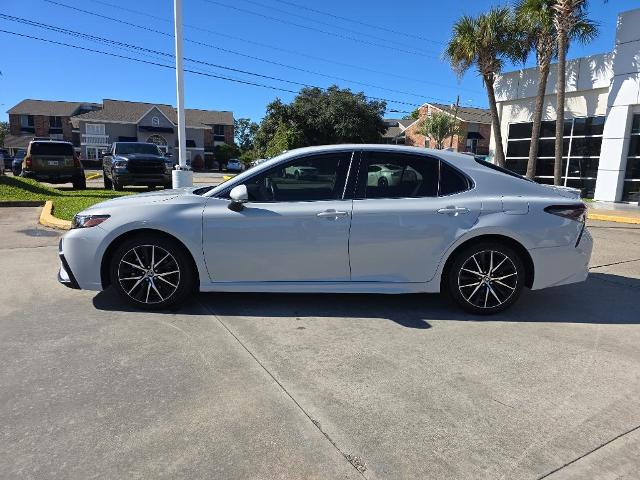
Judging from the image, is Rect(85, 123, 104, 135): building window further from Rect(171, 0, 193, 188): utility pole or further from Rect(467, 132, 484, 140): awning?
Rect(171, 0, 193, 188): utility pole

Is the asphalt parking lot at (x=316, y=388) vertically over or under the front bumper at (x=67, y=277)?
under

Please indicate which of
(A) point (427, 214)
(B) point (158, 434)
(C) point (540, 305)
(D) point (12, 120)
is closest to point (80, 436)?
(B) point (158, 434)

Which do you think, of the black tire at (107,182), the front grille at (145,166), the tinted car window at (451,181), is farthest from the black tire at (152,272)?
the black tire at (107,182)

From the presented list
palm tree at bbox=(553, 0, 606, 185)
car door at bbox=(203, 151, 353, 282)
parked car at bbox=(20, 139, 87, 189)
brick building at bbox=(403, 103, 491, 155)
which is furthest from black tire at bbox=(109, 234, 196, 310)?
brick building at bbox=(403, 103, 491, 155)

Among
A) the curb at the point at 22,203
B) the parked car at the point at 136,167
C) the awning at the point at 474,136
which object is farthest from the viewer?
the awning at the point at 474,136

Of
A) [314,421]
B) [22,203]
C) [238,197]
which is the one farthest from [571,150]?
[314,421]

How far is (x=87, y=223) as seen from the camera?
14.7ft

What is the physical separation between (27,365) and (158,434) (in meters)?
1.44

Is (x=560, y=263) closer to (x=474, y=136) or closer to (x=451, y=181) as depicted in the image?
(x=451, y=181)

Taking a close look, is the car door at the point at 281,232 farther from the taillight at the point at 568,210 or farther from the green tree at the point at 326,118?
the green tree at the point at 326,118

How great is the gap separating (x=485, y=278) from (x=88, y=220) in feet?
12.3

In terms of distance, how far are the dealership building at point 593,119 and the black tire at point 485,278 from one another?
53.0 feet

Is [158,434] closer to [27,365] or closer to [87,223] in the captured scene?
[27,365]

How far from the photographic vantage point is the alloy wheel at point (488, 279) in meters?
4.52
